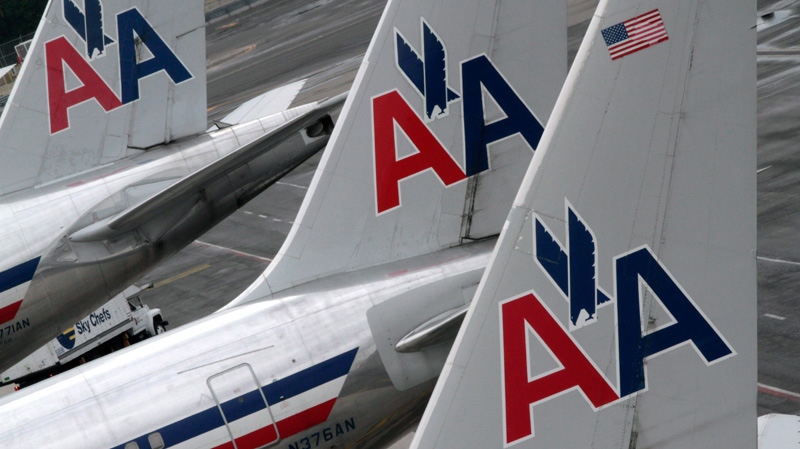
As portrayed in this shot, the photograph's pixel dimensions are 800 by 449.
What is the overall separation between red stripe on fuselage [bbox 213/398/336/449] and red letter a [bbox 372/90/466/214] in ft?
9.52

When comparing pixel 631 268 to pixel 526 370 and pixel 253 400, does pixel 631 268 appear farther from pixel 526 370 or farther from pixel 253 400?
pixel 253 400

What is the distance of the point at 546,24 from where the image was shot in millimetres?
13430

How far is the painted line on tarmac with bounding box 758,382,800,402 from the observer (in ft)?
63.2

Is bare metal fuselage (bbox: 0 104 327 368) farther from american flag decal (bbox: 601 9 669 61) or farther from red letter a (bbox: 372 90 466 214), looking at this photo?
american flag decal (bbox: 601 9 669 61)

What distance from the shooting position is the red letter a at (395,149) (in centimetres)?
1328

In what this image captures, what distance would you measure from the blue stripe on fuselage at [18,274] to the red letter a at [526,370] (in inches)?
451

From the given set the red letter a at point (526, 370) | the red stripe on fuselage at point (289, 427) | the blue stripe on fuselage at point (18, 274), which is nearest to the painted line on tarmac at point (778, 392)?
the red stripe on fuselage at point (289, 427)

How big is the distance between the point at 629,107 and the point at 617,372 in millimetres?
2070

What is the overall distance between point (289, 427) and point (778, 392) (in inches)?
462

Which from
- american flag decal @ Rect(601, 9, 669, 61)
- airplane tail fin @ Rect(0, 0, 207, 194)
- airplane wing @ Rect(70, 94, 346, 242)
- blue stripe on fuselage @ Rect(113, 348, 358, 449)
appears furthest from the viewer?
airplane tail fin @ Rect(0, 0, 207, 194)

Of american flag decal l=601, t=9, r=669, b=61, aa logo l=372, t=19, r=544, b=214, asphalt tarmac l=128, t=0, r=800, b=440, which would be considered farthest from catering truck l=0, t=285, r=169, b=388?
american flag decal l=601, t=9, r=669, b=61

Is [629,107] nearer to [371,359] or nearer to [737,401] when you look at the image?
[737,401]

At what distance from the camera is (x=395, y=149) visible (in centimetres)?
1334

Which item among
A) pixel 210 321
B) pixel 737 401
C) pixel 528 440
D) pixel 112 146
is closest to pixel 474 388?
pixel 528 440
